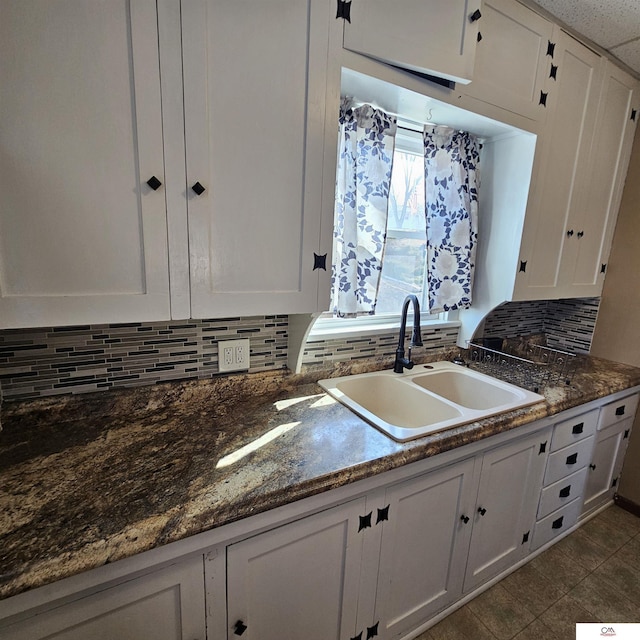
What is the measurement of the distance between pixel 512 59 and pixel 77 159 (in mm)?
1640

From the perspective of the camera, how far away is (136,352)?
3.99 ft

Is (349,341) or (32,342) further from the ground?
(32,342)

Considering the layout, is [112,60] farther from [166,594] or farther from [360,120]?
[166,594]

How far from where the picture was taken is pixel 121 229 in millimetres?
903

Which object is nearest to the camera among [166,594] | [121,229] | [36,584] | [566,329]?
[36,584]

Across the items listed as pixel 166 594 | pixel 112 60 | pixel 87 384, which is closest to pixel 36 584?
pixel 166 594

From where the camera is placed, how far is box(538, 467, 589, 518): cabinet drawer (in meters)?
1.69

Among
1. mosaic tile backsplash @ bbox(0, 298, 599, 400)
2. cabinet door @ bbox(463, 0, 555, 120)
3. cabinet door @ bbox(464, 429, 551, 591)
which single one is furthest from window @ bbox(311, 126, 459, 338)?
cabinet door @ bbox(464, 429, 551, 591)

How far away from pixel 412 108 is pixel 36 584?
1767 millimetres

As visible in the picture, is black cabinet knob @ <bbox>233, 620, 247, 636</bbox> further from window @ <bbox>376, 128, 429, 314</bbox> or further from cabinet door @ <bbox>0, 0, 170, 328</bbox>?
window @ <bbox>376, 128, 429, 314</bbox>

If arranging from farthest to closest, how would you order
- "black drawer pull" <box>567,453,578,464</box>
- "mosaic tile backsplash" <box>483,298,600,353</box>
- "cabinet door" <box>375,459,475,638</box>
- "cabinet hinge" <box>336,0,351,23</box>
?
"mosaic tile backsplash" <box>483,298,600,353</box>
"black drawer pull" <box>567,453,578,464</box>
"cabinet door" <box>375,459,475,638</box>
"cabinet hinge" <box>336,0,351,23</box>

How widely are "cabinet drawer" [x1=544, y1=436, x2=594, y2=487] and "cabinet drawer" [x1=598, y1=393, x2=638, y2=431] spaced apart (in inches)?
4.9

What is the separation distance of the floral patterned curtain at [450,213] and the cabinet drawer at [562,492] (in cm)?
98

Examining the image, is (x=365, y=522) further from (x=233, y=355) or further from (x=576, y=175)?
(x=576, y=175)
